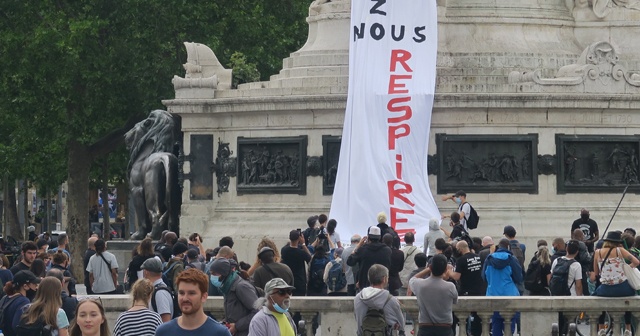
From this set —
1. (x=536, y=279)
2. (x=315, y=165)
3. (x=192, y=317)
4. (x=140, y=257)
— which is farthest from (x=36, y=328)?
(x=315, y=165)

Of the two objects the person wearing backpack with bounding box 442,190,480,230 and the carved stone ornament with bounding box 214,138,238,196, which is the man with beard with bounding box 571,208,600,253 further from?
the carved stone ornament with bounding box 214,138,238,196

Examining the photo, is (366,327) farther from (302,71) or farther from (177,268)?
(302,71)

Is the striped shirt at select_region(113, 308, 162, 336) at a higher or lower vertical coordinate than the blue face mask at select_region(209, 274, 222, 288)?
lower

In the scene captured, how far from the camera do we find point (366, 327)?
728 inches

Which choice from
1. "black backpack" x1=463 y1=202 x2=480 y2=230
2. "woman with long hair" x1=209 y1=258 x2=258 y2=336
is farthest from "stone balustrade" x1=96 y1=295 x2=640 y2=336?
"black backpack" x1=463 y1=202 x2=480 y2=230

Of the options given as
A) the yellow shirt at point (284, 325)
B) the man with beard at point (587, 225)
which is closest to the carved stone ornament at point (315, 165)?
the man with beard at point (587, 225)

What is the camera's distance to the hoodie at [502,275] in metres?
22.7

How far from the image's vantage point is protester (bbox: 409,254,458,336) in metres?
19.3

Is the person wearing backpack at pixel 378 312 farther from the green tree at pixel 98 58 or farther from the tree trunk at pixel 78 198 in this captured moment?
the tree trunk at pixel 78 198

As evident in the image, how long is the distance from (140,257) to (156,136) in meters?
11.8

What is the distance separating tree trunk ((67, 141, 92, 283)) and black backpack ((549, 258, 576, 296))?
2780 centimetres

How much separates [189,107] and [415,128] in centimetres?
480

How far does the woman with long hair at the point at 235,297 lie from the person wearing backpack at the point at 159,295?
2.42 feet

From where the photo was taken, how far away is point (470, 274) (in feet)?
75.6
